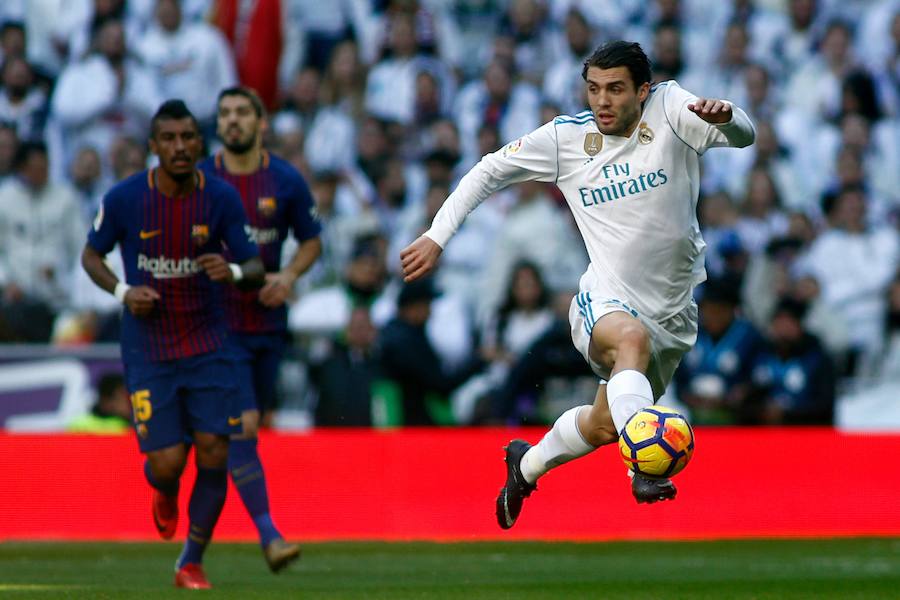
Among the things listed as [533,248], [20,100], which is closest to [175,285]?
[533,248]

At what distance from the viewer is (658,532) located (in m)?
12.5

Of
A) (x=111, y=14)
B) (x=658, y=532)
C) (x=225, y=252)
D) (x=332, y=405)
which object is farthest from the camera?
(x=111, y=14)

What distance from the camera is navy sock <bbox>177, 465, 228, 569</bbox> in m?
8.89

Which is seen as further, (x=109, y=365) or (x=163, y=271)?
(x=109, y=365)

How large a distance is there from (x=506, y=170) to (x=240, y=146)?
2.46 m

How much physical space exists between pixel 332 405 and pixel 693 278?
5670 millimetres

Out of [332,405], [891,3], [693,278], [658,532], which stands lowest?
[658,532]

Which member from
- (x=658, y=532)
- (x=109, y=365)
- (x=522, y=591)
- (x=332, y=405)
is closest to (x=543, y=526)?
(x=658, y=532)

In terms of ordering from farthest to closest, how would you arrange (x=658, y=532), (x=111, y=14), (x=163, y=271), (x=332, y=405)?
(x=111, y=14)
(x=332, y=405)
(x=658, y=532)
(x=163, y=271)

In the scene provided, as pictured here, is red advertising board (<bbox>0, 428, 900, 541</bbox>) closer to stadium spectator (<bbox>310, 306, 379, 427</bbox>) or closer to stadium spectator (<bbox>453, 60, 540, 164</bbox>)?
stadium spectator (<bbox>310, 306, 379, 427</bbox>)

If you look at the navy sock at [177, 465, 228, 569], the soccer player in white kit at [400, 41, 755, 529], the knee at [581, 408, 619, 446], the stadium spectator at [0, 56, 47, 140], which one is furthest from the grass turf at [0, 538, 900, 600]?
the stadium spectator at [0, 56, 47, 140]

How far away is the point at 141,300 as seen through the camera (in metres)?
8.50

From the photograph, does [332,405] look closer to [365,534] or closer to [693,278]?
[365,534]

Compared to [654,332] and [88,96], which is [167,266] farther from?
[88,96]
